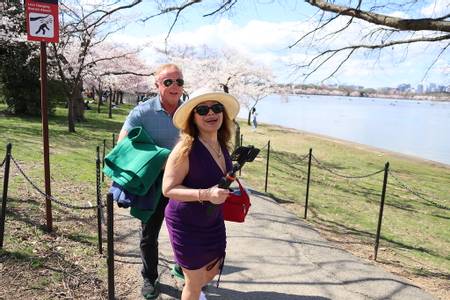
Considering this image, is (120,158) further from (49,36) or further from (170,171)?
(49,36)

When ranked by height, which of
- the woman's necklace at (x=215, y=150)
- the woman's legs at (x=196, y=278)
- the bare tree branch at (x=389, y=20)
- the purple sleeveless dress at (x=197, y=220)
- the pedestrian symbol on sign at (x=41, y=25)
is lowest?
the woman's legs at (x=196, y=278)

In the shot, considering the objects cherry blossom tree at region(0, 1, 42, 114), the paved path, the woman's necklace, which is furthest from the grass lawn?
cherry blossom tree at region(0, 1, 42, 114)

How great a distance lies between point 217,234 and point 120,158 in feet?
3.36

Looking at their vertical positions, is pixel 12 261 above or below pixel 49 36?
below

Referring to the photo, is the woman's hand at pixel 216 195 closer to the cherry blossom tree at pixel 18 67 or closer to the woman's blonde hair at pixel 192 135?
the woman's blonde hair at pixel 192 135

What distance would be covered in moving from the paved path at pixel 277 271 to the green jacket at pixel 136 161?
1.20 metres

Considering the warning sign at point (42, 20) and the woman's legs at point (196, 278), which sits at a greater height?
the warning sign at point (42, 20)

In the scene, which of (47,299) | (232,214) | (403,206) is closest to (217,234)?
(232,214)

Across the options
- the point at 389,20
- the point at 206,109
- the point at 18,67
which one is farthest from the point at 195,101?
the point at 18,67

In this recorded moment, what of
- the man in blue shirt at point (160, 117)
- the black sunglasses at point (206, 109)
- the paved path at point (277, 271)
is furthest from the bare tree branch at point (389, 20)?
the black sunglasses at point (206, 109)

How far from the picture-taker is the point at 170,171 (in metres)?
2.49

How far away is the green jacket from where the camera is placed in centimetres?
306

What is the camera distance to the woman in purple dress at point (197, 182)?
2.48 metres

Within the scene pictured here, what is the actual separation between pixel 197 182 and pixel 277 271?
7.80ft
